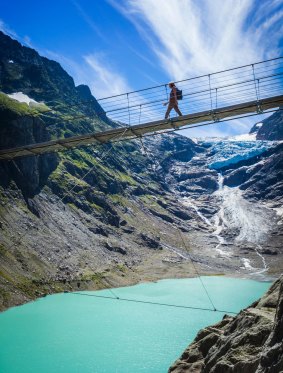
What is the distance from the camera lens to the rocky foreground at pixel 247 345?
850 centimetres

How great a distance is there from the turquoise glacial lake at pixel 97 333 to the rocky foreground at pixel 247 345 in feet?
32.1

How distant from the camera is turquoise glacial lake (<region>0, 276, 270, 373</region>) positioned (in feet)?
84.0

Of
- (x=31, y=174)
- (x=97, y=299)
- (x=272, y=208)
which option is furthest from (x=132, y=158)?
(x=97, y=299)

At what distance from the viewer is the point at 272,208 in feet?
540

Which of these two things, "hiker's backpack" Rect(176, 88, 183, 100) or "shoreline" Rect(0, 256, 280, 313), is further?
"shoreline" Rect(0, 256, 280, 313)

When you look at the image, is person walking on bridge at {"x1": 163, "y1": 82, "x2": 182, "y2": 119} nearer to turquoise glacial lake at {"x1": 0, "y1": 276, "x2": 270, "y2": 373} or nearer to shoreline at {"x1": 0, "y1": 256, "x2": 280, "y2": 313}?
turquoise glacial lake at {"x1": 0, "y1": 276, "x2": 270, "y2": 373}

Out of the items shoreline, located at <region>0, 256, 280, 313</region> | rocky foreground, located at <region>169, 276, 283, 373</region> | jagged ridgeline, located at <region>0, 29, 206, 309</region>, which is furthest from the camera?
jagged ridgeline, located at <region>0, 29, 206, 309</region>

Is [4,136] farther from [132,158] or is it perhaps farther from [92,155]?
[132,158]

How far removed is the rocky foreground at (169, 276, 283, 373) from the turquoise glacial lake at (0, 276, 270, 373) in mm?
9794

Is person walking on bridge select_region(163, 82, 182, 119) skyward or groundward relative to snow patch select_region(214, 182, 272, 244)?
skyward

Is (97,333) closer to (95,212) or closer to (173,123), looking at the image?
(173,123)

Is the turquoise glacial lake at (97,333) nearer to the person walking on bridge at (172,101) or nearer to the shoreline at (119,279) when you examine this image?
the shoreline at (119,279)

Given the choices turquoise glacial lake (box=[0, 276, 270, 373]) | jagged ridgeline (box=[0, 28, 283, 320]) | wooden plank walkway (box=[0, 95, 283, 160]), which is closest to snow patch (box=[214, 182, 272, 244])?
jagged ridgeline (box=[0, 28, 283, 320])

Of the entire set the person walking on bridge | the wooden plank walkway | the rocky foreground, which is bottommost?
the rocky foreground
